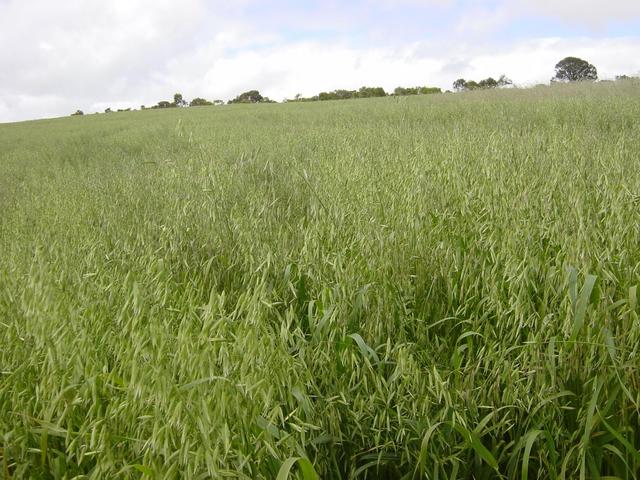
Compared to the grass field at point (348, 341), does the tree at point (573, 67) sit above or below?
above

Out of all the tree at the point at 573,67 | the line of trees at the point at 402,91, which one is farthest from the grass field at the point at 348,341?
the tree at the point at 573,67

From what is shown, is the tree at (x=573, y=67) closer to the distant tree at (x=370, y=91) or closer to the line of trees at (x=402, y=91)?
the line of trees at (x=402, y=91)

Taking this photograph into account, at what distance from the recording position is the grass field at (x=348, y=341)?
1262 mm

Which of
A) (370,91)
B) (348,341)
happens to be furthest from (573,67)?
(348,341)

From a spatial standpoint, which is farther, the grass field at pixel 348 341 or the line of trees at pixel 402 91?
the line of trees at pixel 402 91

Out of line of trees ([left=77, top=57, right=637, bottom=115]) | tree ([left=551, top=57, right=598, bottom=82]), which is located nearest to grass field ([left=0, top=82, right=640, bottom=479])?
line of trees ([left=77, top=57, right=637, bottom=115])

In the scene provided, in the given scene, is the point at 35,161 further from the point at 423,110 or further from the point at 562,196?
the point at 562,196

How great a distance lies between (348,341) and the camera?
1488mm

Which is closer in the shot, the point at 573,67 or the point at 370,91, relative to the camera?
the point at 370,91

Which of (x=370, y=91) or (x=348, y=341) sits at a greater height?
(x=370, y=91)

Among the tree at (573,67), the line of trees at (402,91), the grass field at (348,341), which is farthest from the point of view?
the tree at (573,67)

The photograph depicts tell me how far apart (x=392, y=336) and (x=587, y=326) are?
587mm

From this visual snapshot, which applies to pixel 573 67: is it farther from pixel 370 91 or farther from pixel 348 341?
pixel 348 341

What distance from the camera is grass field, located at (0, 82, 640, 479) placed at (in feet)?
4.14
